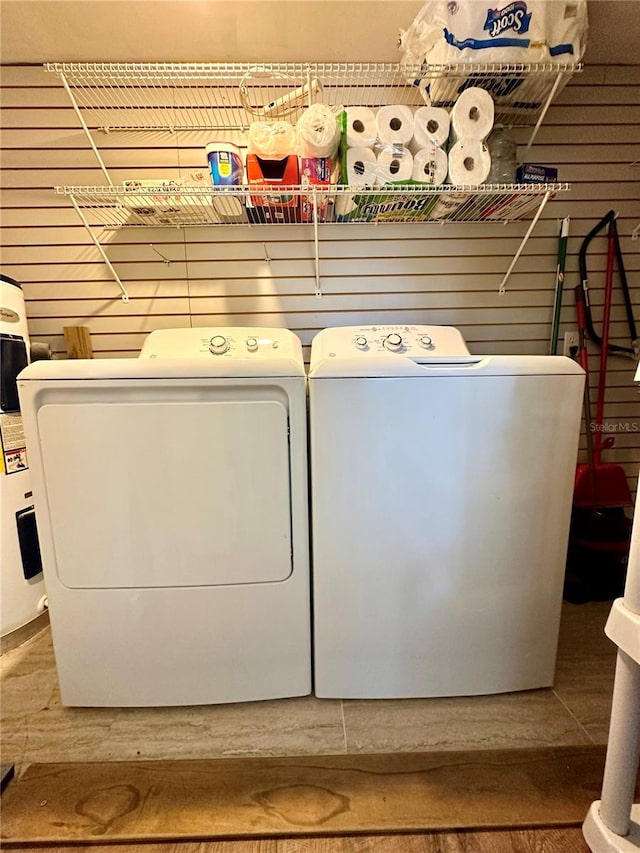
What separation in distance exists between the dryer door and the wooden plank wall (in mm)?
868

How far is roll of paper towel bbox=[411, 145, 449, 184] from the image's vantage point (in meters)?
1.50

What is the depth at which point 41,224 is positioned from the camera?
193 centimetres

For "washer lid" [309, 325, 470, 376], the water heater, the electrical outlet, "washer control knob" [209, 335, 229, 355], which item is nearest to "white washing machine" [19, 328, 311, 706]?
"washer control knob" [209, 335, 229, 355]

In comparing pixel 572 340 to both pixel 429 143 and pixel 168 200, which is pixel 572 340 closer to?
pixel 429 143

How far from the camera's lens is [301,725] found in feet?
4.49

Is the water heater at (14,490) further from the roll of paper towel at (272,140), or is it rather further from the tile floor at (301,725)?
the roll of paper towel at (272,140)

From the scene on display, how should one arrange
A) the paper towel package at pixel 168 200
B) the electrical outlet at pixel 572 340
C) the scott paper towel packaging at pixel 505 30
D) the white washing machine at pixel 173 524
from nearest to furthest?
the white washing machine at pixel 173 524 < the scott paper towel packaging at pixel 505 30 < the paper towel package at pixel 168 200 < the electrical outlet at pixel 572 340

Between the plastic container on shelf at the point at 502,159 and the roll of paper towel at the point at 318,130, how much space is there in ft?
2.08

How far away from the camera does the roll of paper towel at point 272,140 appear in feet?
4.94

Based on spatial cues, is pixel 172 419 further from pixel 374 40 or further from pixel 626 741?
pixel 374 40

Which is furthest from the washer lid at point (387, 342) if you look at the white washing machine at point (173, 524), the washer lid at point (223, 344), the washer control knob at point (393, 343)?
the white washing machine at point (173, 524)

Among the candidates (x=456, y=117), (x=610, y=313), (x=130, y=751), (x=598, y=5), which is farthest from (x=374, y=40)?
(x=130, y=751)

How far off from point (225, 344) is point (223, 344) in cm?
1

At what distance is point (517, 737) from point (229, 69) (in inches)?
96.6
